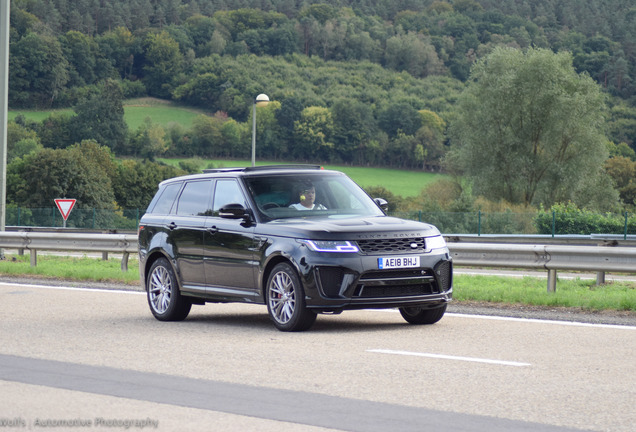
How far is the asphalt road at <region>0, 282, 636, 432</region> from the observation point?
19.6ft

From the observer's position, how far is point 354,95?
152 meters

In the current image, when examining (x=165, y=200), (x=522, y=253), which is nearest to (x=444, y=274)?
(x=165, y=200)

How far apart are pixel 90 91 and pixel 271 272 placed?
144988 millimetres

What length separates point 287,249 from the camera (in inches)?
404

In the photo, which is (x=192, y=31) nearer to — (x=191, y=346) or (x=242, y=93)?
(x=242, y=93)

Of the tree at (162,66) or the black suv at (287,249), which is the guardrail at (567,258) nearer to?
the black suv at (287,249)

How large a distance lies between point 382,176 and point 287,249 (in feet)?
352

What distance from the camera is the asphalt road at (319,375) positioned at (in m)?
5.98

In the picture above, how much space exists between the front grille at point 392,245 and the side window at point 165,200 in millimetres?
3368

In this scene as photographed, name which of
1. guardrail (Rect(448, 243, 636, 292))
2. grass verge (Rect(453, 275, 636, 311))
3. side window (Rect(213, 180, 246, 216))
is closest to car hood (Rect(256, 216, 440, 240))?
side window (Rect(213, 180, 246, 216))

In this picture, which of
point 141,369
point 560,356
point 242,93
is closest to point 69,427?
point 141,369

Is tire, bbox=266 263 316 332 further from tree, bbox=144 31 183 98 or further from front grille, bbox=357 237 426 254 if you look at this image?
tree, bbox=144 31 183 98

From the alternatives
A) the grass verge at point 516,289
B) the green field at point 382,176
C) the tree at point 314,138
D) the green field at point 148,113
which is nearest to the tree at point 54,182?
the green field at point 382,176

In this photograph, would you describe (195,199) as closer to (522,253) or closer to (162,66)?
(522,253)
